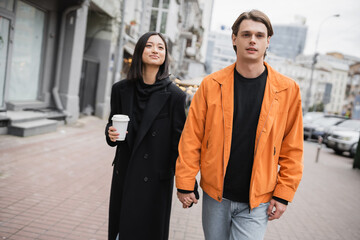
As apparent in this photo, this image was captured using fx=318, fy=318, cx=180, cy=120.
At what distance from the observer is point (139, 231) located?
8.16 ft

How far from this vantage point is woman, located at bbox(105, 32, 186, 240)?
2445mm

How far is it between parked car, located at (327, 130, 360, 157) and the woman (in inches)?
599

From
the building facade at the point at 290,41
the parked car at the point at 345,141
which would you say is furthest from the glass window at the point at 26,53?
the building facade at the point at 290,41

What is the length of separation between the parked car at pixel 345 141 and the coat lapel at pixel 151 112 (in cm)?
1534

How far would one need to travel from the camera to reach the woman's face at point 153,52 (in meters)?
2.50

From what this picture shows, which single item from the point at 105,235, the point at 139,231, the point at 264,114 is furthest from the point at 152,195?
the point at 105,235

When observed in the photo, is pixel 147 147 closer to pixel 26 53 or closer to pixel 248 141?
pixel 248 141

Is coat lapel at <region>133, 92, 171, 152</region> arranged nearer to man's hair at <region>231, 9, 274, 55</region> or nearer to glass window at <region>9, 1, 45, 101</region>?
man's hair at <region>231, 9, 274, 55</region>

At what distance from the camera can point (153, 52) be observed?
251cm

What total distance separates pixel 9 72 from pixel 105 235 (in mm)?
7021

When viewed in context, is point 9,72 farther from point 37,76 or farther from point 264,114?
point 264,114

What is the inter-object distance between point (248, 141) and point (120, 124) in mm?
907

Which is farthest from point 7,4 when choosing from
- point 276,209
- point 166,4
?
point 166,4

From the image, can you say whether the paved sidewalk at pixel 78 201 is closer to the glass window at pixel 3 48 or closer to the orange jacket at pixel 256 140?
the glass window at pixel 3 48
